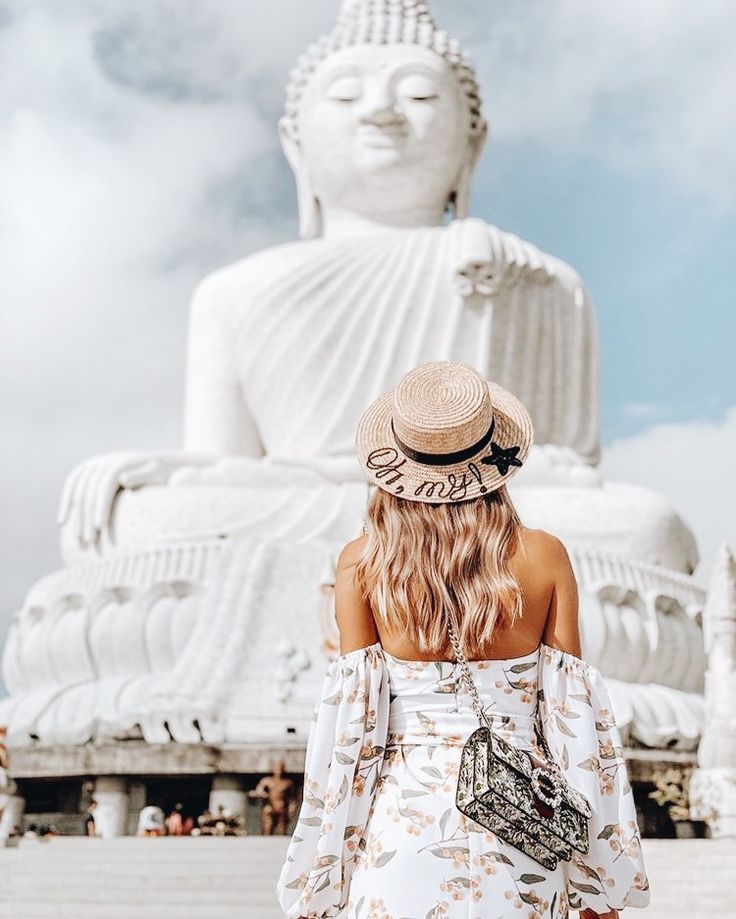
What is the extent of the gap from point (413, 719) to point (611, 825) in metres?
0.32

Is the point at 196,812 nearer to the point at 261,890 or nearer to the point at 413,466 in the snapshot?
the point at 261,890

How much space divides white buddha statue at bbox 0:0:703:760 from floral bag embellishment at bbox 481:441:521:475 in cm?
700

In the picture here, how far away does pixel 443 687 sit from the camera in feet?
6.24

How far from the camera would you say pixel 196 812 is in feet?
30.1

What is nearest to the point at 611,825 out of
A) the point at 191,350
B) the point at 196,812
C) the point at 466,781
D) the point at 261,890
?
the point at 466,781

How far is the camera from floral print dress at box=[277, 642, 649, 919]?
178cm

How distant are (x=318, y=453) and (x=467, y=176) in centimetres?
348

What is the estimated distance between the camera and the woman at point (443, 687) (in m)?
1.82

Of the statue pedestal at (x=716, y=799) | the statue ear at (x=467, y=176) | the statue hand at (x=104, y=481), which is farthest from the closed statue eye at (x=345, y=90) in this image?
the statue pedestal at (x=716, y=799)

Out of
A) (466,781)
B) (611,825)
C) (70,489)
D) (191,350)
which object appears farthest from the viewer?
(191,350)

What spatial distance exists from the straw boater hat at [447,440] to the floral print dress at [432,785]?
0.84 ft

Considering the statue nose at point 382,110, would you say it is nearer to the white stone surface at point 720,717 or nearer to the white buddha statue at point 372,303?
the white buddha statue at point 372,303

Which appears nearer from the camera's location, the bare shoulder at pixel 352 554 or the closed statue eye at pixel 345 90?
the bare shoulder at pixel 352 554

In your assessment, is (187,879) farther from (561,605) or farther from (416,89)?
(416,89)
